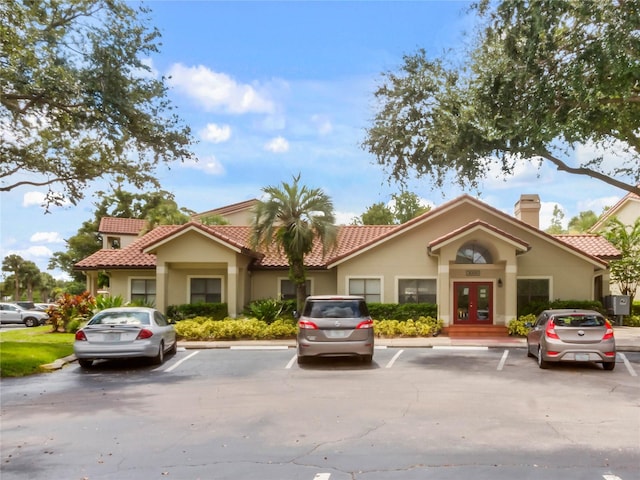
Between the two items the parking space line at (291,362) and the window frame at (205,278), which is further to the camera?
the window frame at (205,278)

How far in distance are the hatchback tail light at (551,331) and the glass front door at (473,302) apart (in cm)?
1002

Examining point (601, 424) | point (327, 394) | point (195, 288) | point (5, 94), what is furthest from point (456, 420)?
point (195, 288)

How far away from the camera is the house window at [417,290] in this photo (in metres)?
24.4

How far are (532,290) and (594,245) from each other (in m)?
5.63

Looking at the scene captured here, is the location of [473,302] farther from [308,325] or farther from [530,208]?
[308,325]

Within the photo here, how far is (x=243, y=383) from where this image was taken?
12.1m

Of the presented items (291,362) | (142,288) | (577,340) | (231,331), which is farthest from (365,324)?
(142,288)

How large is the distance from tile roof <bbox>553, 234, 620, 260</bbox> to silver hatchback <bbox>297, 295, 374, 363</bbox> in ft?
50.7

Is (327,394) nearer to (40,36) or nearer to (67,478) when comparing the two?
(67,478)

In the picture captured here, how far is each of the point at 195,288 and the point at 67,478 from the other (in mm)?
20774

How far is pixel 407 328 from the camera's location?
71.1 feet

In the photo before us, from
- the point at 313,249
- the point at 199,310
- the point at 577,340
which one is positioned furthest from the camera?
the point at 313,249

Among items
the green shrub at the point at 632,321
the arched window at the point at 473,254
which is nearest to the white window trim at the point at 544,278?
the arched window at the point at 473,254

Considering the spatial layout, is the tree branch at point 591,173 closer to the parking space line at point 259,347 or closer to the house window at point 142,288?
the parking space line at point 259,347
